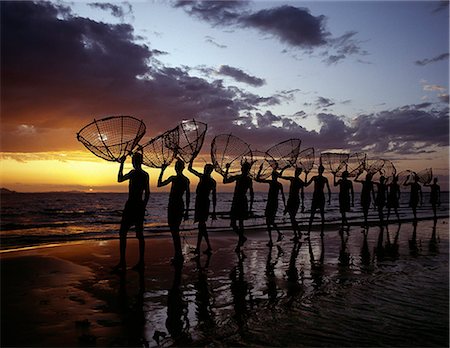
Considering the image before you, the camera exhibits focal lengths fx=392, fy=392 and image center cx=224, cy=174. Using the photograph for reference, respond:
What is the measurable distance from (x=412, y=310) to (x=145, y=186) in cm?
658

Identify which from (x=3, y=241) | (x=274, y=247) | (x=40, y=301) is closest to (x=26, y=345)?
(x=40, y=301)

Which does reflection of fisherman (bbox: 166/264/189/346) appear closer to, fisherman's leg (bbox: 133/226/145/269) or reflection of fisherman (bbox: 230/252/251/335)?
reflection of fisherman (bbox: 230/252/251/335)

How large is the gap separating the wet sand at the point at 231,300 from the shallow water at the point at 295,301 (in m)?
0.02

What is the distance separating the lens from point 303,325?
5988 mm

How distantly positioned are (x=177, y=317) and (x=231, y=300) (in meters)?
1.33

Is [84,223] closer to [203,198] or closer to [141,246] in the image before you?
[203,198]

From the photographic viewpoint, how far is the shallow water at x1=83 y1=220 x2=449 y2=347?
557cm

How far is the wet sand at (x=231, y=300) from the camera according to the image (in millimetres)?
5582

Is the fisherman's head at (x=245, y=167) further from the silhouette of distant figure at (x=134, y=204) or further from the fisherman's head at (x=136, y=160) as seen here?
the fisherman's head at (x=136, y=160)

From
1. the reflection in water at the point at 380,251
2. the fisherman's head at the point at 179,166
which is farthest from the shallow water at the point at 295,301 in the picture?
the fisherman's head at the point at 179,166

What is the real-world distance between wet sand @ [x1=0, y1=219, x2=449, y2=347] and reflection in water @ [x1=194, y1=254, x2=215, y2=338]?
0.06 ft

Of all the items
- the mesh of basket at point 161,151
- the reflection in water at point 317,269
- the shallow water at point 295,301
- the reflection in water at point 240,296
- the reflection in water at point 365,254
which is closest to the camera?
the shallow water at point 295,301

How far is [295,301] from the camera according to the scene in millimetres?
7227

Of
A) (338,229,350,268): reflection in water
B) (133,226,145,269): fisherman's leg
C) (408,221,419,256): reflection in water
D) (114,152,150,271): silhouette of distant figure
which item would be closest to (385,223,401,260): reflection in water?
(408,221,419,256): reflection in water
